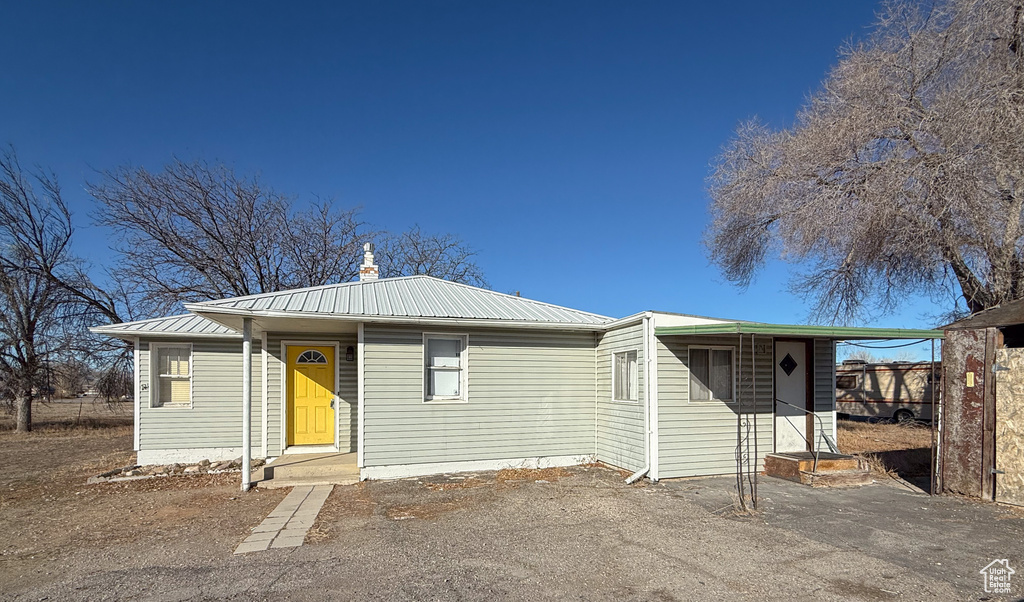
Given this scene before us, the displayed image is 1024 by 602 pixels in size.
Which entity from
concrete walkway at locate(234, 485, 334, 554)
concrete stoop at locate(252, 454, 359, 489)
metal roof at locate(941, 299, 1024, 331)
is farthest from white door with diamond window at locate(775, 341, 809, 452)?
concrete walkway at locate(234, 485, 334, 554)

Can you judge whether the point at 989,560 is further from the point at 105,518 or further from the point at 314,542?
the point at 105,518

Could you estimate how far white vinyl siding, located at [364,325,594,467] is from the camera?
30.9 feet

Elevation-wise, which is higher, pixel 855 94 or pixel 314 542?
pixel 855 94

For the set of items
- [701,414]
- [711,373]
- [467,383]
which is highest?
[711,373]

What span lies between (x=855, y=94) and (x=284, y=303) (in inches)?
501

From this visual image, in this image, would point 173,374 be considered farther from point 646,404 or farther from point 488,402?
point 646,404

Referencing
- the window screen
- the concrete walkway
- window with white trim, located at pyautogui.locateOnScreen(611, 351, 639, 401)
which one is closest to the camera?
the concrete walkway

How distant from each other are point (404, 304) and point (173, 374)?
206 inches

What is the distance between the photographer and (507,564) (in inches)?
212

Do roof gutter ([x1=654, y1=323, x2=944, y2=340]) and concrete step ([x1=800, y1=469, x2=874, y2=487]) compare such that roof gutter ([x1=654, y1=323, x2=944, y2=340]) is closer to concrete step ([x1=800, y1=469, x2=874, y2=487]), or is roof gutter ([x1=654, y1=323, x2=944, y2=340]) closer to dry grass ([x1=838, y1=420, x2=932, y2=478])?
concrete step ([x1=800, y1=469, x2=874, y2=487])

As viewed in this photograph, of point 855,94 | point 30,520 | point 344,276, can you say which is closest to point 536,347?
point 30,520

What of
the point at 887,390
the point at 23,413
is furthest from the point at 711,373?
the point at 23,413

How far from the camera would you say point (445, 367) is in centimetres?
994
